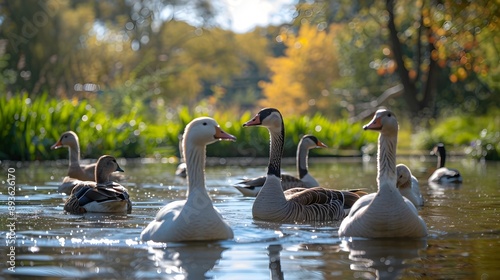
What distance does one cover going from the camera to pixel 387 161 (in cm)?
876

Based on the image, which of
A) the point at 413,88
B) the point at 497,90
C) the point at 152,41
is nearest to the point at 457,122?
the point at 413,88

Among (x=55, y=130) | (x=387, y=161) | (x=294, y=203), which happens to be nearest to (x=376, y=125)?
(x=387, y=161)

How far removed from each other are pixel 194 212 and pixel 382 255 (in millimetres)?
1677

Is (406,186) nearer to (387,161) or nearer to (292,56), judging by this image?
(387,161)

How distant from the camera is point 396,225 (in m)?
8.34

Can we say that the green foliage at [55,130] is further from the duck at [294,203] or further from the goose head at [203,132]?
the goose head at [203,132]

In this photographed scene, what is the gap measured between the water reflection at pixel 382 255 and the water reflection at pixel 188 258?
1.10 meters

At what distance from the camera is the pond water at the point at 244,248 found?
669 cm

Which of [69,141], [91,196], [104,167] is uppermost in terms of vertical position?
[69,141]

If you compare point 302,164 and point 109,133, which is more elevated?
point 109,133

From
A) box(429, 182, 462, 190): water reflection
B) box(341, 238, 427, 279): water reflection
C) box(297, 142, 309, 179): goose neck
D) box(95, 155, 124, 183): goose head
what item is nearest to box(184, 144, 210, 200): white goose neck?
box(341, 238, 427, 279): water reflection

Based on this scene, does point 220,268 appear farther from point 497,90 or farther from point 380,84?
point 380,84

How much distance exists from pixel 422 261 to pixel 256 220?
3372 millimetres

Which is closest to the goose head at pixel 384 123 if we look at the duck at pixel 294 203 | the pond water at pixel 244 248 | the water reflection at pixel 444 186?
the pond water at pixel 244 248
